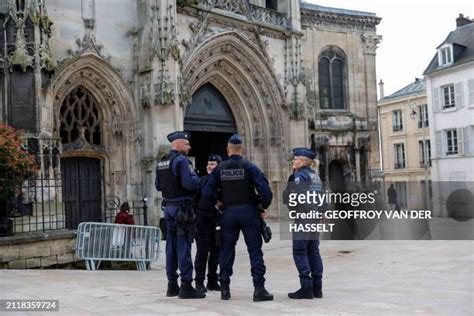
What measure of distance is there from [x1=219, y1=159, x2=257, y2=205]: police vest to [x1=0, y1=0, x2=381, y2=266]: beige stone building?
547 cm

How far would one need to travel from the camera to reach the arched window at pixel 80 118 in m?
18.0

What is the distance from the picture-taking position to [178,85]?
60.6ft

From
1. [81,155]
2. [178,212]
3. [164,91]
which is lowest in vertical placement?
[178,212]

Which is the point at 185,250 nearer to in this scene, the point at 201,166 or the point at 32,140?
the point at 32,140

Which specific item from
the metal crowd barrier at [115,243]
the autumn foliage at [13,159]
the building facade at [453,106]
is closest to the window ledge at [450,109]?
the building facade at [453,106]

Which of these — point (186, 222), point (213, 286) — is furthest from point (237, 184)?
point (213, 286)

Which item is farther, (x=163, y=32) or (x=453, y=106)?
(x=453, y=106)

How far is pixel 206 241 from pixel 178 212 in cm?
65

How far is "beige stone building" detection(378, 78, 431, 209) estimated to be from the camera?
3997 centimetres

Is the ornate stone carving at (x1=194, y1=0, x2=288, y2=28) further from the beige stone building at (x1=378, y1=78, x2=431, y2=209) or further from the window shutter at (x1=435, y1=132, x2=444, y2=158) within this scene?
the beige stone building at (x1=378, y1=78, x2=431, y2=209)

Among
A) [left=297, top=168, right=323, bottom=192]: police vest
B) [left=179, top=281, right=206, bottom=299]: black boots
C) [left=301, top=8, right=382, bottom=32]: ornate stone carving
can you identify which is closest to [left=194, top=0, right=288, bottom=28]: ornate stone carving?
[left=301, top=8, right=382, bottom=32]: ornate stone carving

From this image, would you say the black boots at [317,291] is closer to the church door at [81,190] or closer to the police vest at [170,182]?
the police vest at [170,182]

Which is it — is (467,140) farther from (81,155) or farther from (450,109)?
(81,155)

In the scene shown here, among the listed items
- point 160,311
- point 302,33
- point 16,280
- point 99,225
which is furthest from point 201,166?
point 160,311
